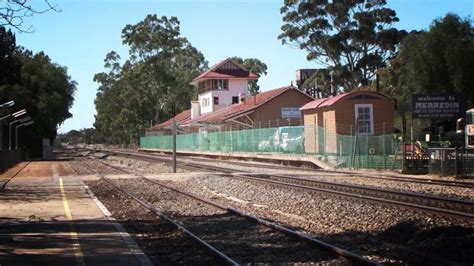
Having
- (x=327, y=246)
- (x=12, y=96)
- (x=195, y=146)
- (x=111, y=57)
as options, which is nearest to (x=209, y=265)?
(x=327, y=246)

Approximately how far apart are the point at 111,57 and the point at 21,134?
6966 centimetres

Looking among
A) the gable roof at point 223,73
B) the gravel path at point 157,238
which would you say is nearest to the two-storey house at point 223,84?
the gable roof at point 223,73

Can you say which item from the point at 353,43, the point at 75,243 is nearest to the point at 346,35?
the point at 353,43

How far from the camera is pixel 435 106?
33812 mm

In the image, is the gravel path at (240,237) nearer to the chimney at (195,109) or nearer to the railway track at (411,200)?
the railway track at (411,200)

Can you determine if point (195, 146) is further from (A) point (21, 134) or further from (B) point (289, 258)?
(B) point (289, 258)

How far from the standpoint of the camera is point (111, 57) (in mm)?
133000

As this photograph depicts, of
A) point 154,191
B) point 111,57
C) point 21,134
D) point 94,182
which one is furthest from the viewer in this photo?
point 111,57

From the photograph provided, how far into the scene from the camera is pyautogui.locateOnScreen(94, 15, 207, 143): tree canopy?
352 ft

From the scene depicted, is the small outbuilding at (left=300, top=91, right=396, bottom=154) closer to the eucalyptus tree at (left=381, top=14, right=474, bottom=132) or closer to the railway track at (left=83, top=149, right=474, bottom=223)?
the eucalyptus tree at (left=381, top=14, right=474, bottom=132)

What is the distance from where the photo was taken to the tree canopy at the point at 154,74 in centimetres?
10731

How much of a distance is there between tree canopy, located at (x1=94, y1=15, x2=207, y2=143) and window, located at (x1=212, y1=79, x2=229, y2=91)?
20932 mm

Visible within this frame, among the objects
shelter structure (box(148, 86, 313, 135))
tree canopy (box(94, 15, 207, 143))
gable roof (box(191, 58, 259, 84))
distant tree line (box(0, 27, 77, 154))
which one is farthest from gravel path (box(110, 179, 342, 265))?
tree canopy (box(94, 15, 207, 143))

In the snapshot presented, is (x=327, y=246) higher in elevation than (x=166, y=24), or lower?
lower
